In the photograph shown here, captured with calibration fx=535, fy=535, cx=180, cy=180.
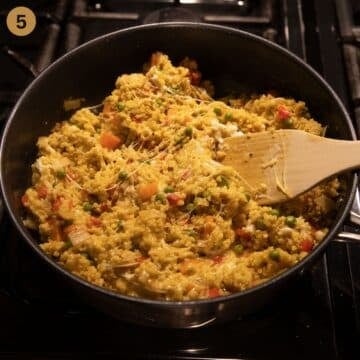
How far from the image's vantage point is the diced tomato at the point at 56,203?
1248mm

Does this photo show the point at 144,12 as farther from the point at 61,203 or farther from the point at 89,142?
the point at 61,203

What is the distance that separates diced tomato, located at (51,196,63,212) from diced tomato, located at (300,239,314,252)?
0.56 meters

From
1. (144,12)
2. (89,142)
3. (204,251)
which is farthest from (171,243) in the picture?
(144,12)

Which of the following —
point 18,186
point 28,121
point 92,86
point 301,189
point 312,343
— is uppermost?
point 92,86

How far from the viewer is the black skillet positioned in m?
1.09

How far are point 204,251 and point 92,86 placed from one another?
2.05 feet

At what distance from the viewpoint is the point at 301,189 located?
1.19 meters

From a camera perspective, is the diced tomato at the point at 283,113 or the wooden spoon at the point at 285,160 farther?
the diced tomato at the point at 283,113

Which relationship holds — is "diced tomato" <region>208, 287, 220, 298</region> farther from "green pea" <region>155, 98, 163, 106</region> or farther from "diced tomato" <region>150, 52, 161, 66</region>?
"diced tomato" <region>150, 52, 161, 66</region>

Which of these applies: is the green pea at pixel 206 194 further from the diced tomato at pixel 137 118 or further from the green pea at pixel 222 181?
the diced tomato at pixel 137 118

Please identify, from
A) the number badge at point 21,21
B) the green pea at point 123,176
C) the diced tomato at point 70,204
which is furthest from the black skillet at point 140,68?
the number badge at point 21,21

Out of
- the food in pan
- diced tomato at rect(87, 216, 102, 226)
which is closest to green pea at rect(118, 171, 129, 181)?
the food in pan

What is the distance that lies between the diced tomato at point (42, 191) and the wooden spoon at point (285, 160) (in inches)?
17.4

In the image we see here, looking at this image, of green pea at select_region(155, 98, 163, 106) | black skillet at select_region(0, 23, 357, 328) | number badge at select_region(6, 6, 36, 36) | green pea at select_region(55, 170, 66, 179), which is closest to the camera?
black skillet at select_region(0, 23, 357, 328)
